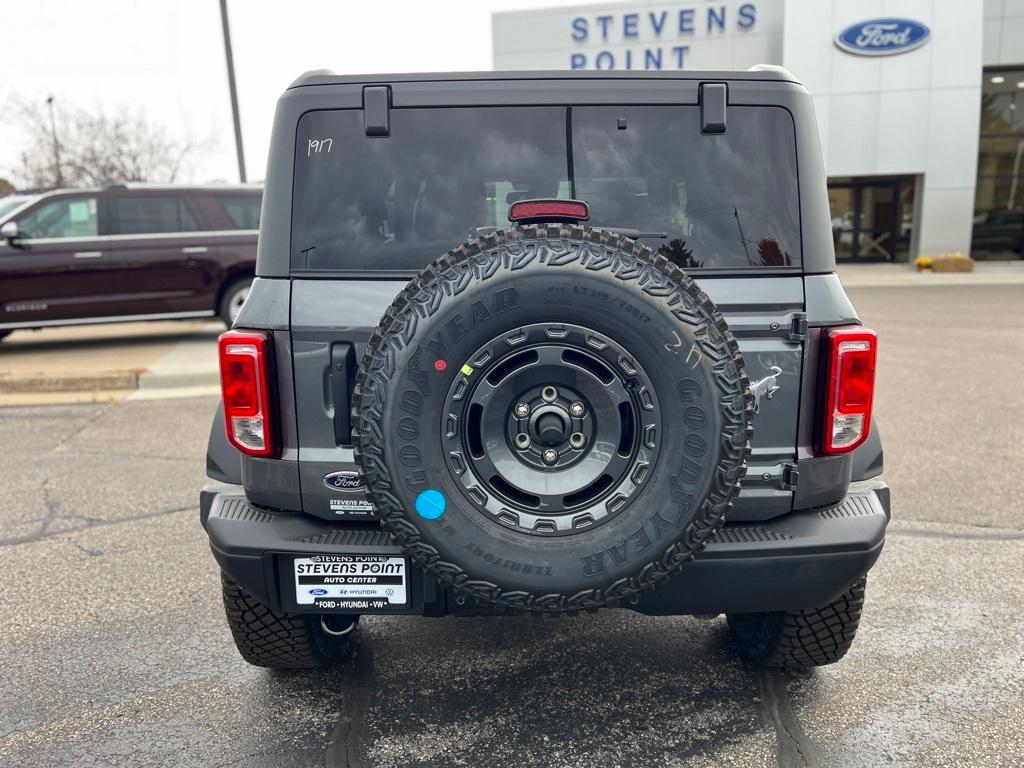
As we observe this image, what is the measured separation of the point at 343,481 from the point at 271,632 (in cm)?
74

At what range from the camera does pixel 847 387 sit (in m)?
2.32

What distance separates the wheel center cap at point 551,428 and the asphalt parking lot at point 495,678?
1.06 meters

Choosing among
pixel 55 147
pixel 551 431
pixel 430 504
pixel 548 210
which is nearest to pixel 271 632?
pixel 430 504

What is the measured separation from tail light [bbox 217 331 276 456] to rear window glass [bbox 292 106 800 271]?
0.97 feet

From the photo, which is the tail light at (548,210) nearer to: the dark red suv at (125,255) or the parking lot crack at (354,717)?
the parking lot crack at (354,717)

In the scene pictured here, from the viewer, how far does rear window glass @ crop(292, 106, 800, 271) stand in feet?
7.79

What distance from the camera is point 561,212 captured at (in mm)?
2213

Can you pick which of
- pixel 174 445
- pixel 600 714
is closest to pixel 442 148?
pixel 600 714

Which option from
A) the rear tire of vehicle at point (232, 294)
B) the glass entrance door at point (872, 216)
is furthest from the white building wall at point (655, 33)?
the rear tire of vehicle at point (232, 294)

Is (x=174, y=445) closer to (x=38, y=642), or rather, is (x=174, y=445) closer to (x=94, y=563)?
(x=94, y=563)

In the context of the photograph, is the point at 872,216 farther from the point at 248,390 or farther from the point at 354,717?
the point at 248,390

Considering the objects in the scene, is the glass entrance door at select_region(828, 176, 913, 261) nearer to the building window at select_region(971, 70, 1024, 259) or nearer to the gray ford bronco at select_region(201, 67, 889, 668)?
the building window at select_region(971, 70, 1024, 259)

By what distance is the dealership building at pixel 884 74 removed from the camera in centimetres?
2214

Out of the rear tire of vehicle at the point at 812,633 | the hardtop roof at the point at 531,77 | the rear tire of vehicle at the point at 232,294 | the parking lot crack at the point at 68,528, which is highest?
the hardtop roof at the point at 531,77
